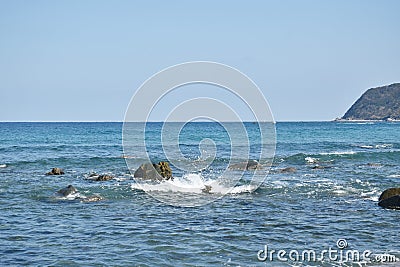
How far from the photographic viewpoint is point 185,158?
43.9 metres

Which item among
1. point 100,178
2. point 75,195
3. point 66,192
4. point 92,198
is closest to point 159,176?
point 100,178

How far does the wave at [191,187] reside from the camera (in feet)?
76.8

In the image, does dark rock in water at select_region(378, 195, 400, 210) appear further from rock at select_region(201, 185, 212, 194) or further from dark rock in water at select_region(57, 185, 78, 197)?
dark rock in water at select_region(57, 185, 78, 197)

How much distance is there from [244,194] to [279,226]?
671 cm

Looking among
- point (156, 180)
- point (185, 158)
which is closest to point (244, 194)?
point (156, 180)

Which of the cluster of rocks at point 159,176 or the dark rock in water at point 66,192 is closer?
the cluster of rocks at point 159,176

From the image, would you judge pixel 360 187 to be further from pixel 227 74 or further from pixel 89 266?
pixel 89 266

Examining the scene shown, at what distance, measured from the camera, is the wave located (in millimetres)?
23422

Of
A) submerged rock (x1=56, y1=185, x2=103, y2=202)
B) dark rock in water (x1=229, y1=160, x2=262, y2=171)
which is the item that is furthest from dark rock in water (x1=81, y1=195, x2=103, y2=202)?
dark rock in water (x1=229, y1=160, x2=262, y2=171)

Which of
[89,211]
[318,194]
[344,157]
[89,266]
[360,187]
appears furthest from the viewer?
[344,157]

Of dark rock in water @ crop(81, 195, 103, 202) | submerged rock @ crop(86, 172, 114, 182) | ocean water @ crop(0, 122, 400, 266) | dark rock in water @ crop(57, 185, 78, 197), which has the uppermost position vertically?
submerged rock @ crop(86, 172, 114, 182)

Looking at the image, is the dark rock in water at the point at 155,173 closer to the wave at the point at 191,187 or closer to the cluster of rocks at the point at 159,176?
the cluster of rocks at the point at 159,176

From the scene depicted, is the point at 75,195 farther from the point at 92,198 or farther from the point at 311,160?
the point at 311,160

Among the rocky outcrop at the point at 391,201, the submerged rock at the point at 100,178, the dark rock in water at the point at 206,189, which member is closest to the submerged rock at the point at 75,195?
the submerged rock at the point at 100,178
